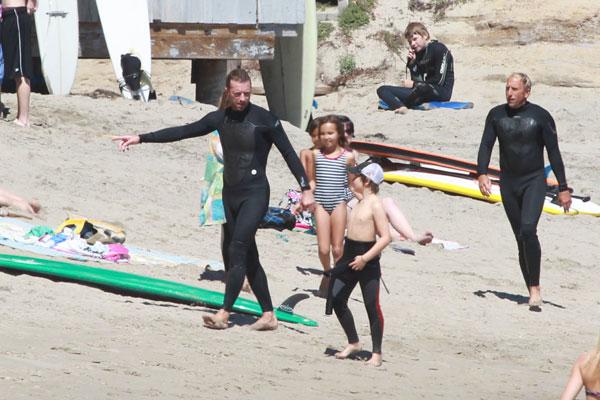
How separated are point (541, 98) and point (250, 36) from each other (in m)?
4.48

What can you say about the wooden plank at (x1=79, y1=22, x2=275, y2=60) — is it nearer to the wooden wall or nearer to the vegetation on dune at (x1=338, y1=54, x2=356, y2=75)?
the wooden wall

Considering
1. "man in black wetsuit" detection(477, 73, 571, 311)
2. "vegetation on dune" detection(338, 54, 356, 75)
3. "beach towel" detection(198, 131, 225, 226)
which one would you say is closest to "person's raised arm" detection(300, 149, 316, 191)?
"beach towel" detection(198, 131, 225, 226)

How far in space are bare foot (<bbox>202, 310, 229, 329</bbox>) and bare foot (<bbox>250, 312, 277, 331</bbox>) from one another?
8.4 inches

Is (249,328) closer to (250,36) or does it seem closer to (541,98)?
(250,36)

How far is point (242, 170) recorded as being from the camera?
8.62 metres

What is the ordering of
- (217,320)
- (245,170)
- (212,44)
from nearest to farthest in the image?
(217,320) → (245,170) → (212,44)

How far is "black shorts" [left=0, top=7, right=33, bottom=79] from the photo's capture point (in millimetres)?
13883

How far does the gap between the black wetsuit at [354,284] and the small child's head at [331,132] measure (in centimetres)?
160

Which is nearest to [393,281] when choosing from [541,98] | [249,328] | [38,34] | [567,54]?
[249,328]

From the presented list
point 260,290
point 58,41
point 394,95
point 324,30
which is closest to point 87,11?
point 58,41

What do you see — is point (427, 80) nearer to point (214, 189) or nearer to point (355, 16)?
point (355, 16)

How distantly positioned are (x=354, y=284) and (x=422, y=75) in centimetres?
1040

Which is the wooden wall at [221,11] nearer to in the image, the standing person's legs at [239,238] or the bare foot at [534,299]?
the bare foot at [534,299]

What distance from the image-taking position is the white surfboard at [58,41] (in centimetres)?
1627
